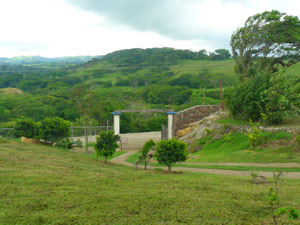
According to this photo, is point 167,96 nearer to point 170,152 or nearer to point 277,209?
point 170,152

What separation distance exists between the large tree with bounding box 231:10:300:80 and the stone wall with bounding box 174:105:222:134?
4.26 metres

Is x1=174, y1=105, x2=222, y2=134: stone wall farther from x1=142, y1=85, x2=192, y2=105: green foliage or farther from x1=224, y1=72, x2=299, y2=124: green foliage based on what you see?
x1=142, y1=85, x2=192, y2=105: green foliage

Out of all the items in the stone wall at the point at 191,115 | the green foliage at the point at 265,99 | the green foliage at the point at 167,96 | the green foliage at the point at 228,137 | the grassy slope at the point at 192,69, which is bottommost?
Answer: the green foliage at the point at 228,137

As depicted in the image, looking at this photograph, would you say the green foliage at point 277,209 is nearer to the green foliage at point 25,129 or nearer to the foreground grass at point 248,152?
the foreground grass at point 248,152

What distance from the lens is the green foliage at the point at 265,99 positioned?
15.0 m

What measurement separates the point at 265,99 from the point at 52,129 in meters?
13.0

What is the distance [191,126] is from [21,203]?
1897cm

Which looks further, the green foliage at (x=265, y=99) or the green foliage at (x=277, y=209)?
the green foliage at (x=265, y=99)

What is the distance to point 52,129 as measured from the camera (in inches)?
619

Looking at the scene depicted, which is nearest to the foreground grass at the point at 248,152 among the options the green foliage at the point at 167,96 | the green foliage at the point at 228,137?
the green foliage at the point at 228,137

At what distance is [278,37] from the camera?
874 inches

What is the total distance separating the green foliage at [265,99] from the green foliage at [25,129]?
13.7 m

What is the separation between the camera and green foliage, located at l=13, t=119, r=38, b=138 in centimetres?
1734

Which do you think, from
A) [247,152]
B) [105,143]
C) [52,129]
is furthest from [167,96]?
[105,143]
